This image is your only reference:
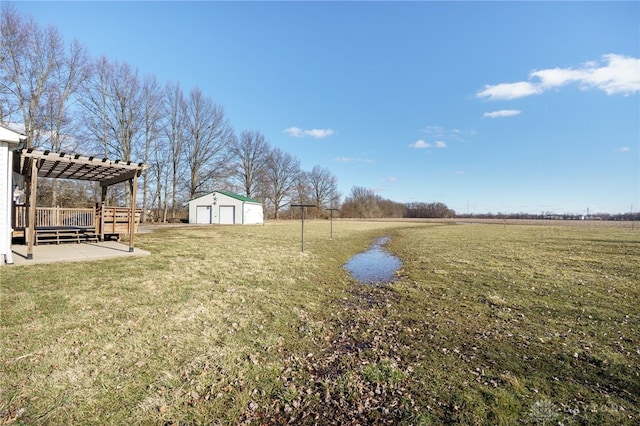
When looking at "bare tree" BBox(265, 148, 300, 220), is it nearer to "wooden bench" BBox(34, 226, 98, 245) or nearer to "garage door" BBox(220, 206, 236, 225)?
"garage door" BBox(220, 206, 236, 225)

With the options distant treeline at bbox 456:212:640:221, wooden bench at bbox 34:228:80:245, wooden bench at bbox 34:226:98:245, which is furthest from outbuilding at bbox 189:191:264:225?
distant treeline at bbox 456:212:640:221

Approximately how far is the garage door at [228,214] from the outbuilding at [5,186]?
28.8 metres

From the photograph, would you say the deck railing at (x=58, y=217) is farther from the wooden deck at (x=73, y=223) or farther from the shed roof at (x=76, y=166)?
the shed roof at (x=76, y=166)

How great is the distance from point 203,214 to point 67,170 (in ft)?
83.7

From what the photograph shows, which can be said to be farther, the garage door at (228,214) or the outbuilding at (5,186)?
the garage door at (228,214)

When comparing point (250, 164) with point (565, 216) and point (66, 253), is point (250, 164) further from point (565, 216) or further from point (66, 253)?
point (565, 216)

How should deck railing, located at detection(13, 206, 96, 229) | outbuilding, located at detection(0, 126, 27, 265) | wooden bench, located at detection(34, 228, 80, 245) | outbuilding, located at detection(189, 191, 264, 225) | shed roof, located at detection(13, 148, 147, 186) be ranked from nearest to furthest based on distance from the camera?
outbuilding, located at detection(0, 126, 27, 265) < shed roof, located at detection(13, 148, 147, 186) < wooden bench, located at detection(34, 228, 80, 245) < deck railing, located at detection(13, 206, 96, 229) < outbuilding, located at detection(189, 191, 264, 225)

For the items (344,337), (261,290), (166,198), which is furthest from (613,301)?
(166,198)

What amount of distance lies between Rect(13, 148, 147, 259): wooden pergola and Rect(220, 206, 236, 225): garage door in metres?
22.6

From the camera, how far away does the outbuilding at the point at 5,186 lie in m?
8.12

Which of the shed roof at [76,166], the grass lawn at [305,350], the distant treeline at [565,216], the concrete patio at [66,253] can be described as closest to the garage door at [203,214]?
the shed roof at [76,166]

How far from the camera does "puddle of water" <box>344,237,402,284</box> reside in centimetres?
929

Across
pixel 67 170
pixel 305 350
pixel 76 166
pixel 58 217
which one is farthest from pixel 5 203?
pixel 305 350

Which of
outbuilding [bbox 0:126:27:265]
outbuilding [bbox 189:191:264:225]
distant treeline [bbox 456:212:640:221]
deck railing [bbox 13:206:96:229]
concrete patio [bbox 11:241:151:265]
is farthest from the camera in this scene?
distant treeline [bbox 456:212:640:221]
